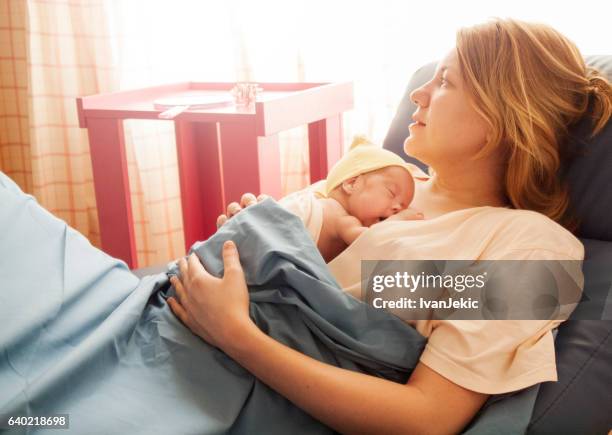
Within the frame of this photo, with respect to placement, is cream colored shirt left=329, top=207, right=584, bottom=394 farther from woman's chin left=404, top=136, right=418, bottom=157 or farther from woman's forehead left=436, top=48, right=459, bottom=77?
woman's forehead left=436, top=48, right=459, bottom=77

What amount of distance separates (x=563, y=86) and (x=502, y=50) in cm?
13

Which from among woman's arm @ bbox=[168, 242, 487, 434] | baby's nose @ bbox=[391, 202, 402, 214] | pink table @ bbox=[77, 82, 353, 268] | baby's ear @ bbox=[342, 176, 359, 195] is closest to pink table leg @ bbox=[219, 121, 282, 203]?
pink table @ bbox=[77, 82, 353, 268]

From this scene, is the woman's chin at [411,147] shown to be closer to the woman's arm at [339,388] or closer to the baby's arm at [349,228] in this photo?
the baby's arm at [349,228]

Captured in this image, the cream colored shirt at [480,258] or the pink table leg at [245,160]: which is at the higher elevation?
the pink table leg at [245,160]

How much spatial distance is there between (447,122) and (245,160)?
67cm

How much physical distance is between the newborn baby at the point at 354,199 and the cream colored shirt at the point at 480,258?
88 millimetres

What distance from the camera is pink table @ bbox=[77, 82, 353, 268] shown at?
175cm

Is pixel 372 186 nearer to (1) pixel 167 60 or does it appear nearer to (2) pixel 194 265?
(2) pixel 194 265

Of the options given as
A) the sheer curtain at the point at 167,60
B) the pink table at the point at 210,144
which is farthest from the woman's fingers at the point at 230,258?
the sheer curtain at the point at 167,60

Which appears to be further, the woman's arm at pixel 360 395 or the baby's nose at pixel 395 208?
the baby's nose at pixel 395 208

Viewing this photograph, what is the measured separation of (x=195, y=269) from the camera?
1.12 metres

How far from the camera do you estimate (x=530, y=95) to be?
1.18 m

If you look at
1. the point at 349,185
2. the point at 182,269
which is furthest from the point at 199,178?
the point at 182,269

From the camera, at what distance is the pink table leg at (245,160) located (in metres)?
1.73
